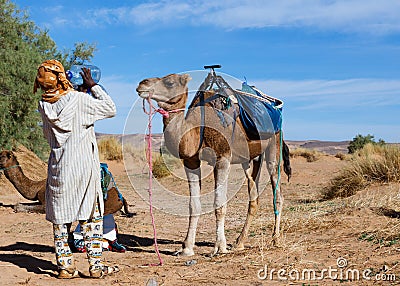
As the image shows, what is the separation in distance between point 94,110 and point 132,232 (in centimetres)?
409

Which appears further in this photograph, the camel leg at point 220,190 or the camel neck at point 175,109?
the camel leg at point 220,190

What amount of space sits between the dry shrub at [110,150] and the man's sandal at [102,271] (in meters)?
20.0

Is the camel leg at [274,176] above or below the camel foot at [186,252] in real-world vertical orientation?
above

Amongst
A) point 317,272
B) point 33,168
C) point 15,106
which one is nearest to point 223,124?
point 317,272

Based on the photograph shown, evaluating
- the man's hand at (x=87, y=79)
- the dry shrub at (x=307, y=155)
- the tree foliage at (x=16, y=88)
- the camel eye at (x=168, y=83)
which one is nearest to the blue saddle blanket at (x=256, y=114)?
the camel eye at (x=168, y=83)

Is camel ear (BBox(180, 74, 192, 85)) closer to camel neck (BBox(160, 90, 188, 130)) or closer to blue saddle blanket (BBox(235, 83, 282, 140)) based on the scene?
camel neck (BBox(160, 90, 188, 130))

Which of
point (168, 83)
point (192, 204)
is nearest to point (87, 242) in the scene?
point (192, 204)

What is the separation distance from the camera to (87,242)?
5895mm

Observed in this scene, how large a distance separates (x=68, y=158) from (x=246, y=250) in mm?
2811

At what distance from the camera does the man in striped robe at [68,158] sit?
573 centimetres

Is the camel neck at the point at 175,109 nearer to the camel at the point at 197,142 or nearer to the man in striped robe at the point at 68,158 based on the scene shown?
the camel at the point at 197,142

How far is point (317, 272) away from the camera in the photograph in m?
5.90

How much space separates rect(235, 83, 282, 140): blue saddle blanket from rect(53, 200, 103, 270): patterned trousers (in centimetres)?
267

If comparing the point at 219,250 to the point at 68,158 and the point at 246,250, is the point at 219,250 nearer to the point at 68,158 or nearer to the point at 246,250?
the point at 246,250
